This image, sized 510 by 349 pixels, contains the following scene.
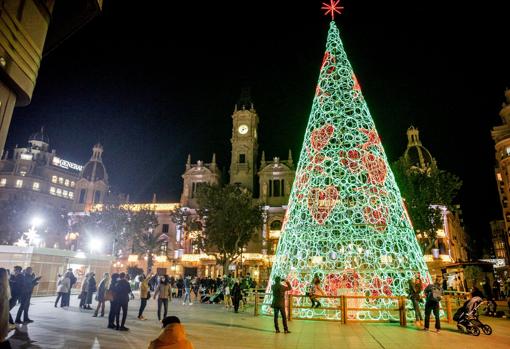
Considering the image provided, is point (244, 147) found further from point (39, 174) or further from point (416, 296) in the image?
point (39, 174)

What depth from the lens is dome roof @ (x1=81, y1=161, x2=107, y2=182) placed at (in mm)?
61000

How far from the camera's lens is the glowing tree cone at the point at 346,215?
1269 cm

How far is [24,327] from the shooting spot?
994cm

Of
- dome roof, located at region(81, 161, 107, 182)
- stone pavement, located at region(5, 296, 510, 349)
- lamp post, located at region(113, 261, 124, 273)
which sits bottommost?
stone pavement, located at region(5, 296, 510, 349)

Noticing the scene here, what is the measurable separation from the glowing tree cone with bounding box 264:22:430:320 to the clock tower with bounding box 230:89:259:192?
35143 millimetres

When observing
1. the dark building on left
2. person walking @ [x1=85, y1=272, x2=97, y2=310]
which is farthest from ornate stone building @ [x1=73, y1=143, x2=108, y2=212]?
the dark building on left

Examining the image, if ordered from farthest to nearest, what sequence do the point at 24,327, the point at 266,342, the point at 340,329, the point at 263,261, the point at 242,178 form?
1. the point at 242,178
2. the point at 263,261
3. the point at 340,329
4. the point at 24,327
5. the point at 266,342

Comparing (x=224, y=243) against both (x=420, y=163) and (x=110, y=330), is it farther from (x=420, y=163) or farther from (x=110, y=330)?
(x=420, y=163)

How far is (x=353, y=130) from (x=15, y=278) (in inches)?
524

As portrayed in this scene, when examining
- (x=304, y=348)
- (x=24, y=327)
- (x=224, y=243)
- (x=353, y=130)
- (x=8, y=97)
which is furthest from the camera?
(x=224, y=243)

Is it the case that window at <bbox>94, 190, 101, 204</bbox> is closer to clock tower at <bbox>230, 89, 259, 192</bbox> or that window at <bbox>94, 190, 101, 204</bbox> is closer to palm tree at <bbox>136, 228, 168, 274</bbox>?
palm tree at <bbox>136, 228, 168, 274</bbox>

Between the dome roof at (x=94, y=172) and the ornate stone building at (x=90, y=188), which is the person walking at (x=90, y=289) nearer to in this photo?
the ornate stone building at (x=90, y=188)

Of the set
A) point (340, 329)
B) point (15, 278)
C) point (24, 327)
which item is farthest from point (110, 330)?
point (340, 329)

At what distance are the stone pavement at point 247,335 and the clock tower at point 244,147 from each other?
3774cm
